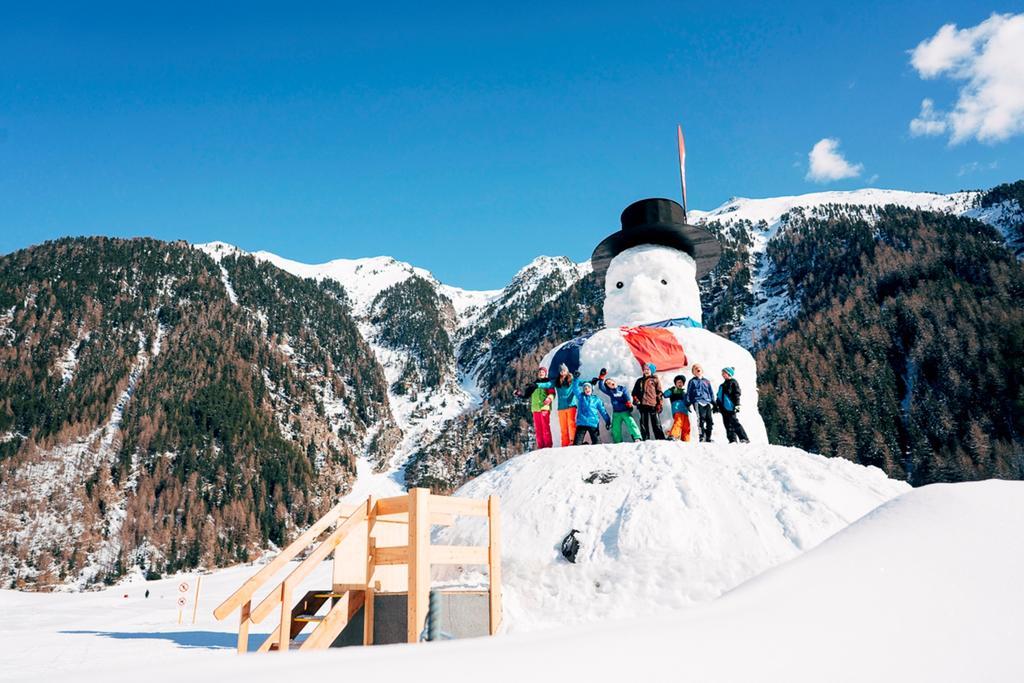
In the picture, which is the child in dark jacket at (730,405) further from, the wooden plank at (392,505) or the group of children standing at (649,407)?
the wooden plank at (392,505)

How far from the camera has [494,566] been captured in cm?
704

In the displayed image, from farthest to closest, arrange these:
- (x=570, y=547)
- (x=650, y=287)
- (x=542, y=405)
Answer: (x=650, y=287) → (x=542, y=405) → (x=570, y=547)

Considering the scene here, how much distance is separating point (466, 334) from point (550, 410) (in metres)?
156

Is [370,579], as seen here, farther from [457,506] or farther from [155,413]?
[155,413]

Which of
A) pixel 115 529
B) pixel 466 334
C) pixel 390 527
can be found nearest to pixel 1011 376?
pixel 390 527

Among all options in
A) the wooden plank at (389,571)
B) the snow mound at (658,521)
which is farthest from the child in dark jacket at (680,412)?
the wooden plank at (389,571)

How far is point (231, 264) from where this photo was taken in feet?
483

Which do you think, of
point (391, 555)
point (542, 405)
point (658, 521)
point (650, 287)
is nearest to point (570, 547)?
point (658, 521)

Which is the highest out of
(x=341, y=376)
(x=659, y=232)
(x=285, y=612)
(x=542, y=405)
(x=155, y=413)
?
(x=341, y=376)

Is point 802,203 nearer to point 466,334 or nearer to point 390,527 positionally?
point 466,334

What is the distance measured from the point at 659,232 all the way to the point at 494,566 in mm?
9558

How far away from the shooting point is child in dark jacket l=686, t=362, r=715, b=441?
35.5 ft

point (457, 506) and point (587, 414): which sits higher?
point (587, 414)

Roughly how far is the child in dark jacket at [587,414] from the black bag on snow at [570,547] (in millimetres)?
3206
